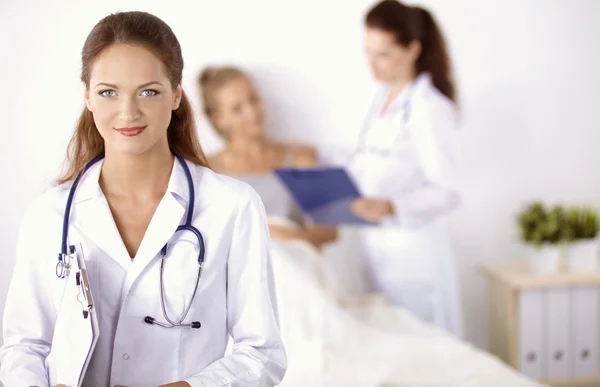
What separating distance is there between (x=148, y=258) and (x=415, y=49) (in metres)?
2.00

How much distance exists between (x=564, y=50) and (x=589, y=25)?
0.15 metres

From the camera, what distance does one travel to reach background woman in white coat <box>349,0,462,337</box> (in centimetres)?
264

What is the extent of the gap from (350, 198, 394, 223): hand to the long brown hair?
5.06ft

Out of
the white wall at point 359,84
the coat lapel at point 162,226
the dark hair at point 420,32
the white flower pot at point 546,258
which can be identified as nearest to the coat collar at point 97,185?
the coat lapel at point 162,226

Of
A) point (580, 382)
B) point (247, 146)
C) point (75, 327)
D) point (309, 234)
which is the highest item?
point (75, 327)

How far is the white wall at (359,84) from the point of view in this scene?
2426 mm

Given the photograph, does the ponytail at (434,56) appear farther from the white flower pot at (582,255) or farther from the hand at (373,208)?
the white flower pot at (582,255)

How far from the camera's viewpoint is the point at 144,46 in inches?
38.9

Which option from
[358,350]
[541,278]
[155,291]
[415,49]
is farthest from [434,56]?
[155,291]

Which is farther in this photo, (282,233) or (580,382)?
(580,382)

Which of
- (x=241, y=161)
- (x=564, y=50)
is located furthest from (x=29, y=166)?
(x=564, y=50)

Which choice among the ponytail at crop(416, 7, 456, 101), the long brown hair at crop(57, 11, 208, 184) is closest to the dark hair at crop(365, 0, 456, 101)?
the ponytail at crop(416, 7, 456, 101)

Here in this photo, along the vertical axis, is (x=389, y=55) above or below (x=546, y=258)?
above

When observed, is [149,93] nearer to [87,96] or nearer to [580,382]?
[87,96]
